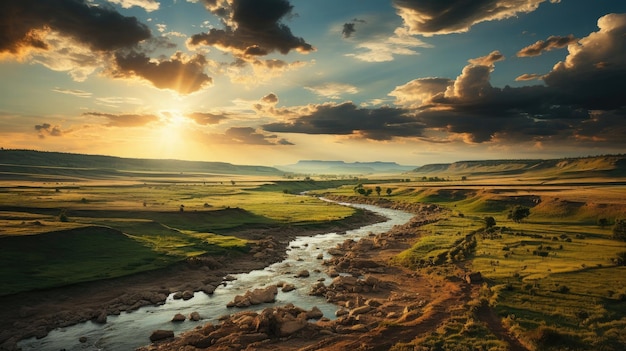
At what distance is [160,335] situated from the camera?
34406 millimetres

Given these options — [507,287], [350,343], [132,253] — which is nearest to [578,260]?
[507,287]

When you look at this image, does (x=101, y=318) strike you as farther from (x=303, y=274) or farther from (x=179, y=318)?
(x=303, y=274)

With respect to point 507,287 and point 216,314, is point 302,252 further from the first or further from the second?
point 507,287

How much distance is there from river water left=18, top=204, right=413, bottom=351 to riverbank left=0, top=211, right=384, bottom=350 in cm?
132

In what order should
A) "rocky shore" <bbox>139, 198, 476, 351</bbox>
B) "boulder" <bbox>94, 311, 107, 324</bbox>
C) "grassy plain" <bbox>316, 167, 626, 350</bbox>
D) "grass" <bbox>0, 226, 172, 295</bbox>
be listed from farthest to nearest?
1. "grass" <bbox>0, 226, 172, 295</bbox>
2. "boulder" <bbox>94, 311, 107, 324</bbox>
3. "rocky shore" <bbox>139, 198, 476, 351</bbox>
4. "grassy plain" <bbox>316, 167, 626, 350</bbox>

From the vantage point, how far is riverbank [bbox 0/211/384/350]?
37.2 m

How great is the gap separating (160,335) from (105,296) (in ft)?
50.0

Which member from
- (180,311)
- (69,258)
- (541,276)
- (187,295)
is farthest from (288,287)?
(541,276)

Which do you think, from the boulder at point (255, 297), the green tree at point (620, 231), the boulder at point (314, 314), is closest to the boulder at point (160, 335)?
the boulder at point (255, 297)

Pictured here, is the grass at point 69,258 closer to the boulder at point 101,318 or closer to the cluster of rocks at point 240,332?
the boulder at point 101,318

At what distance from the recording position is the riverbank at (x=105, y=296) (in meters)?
37.2

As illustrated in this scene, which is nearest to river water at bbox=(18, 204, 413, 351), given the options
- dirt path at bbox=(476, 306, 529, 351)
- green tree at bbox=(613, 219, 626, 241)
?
dirt path at bbox=(476, 306, 529, 351)

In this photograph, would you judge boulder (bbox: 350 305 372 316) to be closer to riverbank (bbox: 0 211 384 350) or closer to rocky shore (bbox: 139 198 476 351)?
rocky shore (bbox: 139 198 476 351)

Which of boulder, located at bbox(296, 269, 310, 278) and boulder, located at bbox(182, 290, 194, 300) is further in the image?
boulder, located at bbox(296, 269, 310, 278)
